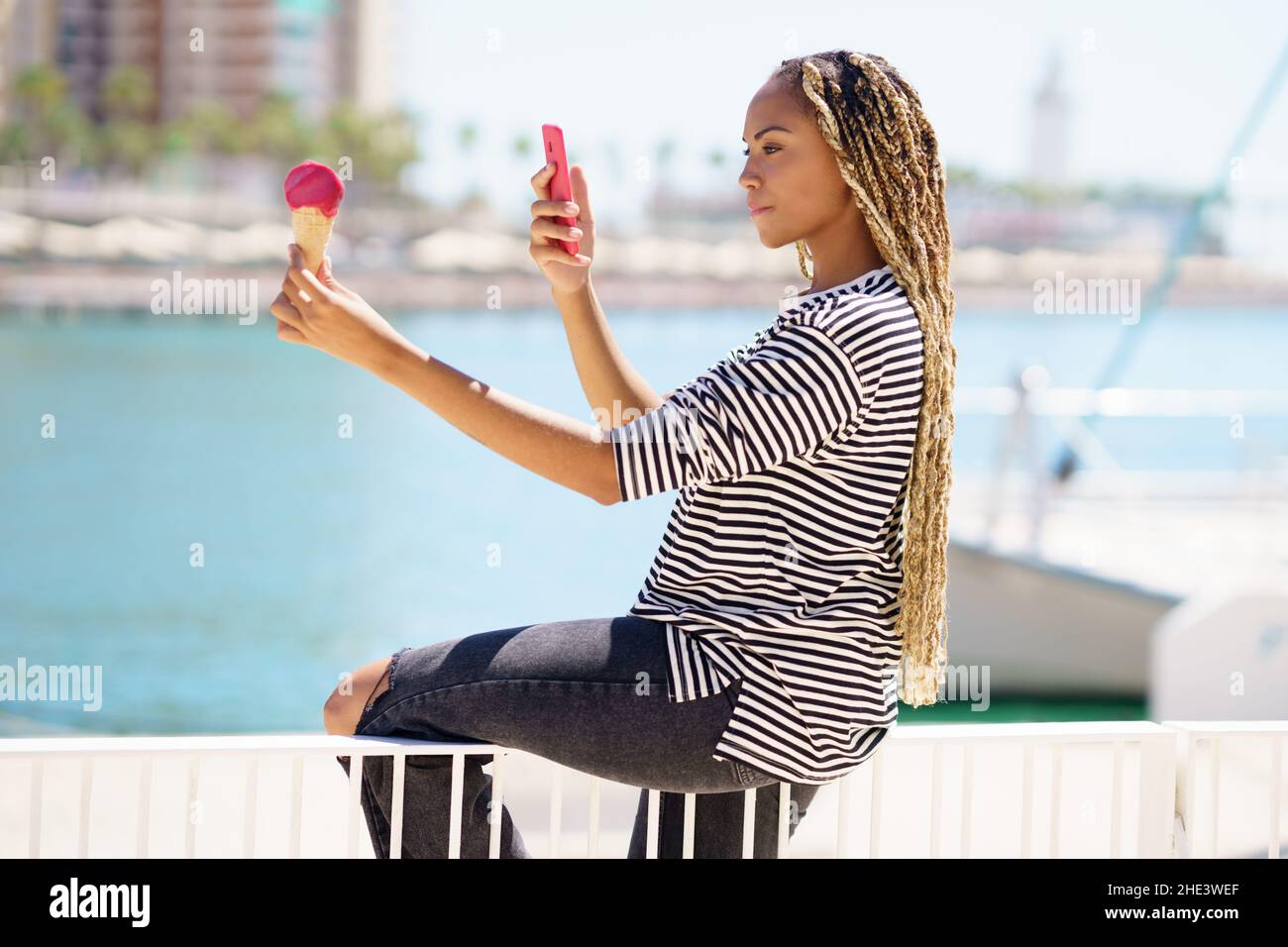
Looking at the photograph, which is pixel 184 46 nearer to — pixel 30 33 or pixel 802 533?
pixel 30 33

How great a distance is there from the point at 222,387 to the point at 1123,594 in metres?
39.2

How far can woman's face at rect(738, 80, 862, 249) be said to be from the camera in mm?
1794

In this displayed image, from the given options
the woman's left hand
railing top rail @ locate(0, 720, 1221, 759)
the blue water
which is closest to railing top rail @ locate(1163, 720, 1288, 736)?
railing top rail @ locate(0, 720, 1221, 759)

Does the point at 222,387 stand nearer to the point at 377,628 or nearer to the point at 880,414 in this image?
the point at 377,628

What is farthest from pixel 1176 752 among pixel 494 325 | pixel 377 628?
pixel 494 325

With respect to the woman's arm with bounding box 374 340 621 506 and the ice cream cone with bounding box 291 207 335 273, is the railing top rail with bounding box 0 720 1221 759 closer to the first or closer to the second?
the woman's arm with bounding box 374 340 621 506

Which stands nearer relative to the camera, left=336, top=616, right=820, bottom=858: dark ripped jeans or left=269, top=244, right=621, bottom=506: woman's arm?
left=269, top=244, right=621, bottom=506: woman's arm

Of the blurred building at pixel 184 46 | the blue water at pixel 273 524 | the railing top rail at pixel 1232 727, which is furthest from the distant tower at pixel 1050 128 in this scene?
the railing top rail at pixel 1232 727

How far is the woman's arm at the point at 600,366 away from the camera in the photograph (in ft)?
6.53

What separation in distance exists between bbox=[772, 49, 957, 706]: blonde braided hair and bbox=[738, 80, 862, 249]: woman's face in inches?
0.9

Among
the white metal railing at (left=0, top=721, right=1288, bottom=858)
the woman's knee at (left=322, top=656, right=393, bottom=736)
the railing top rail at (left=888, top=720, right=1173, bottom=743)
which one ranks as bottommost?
the white metal railing at (left=0, top=721, right=1288, bottom=858)

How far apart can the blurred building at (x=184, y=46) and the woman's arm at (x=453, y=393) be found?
312 feet
